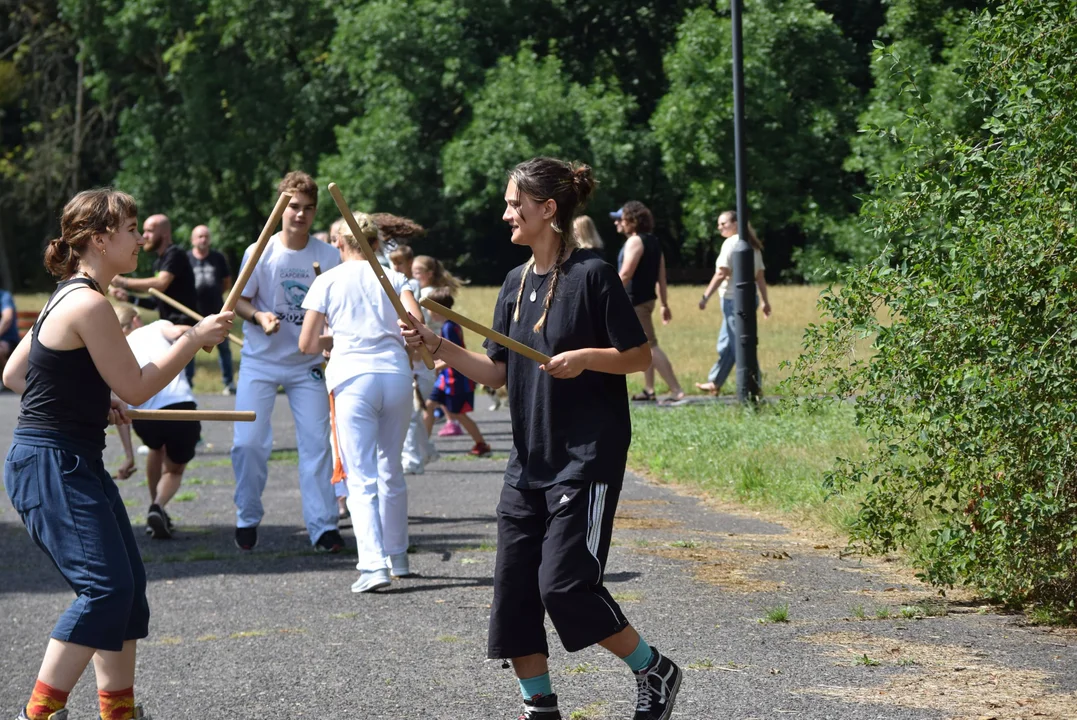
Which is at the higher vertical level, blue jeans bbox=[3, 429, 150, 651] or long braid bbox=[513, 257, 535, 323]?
long braid bbox=[513, 257, 535, 323]

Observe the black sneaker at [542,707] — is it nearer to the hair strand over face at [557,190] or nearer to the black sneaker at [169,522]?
the hair strand over face at [557,190]

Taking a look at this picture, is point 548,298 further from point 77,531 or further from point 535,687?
point 77,531

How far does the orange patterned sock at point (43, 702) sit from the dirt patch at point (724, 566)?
3339mm

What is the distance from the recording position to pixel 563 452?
441 cm

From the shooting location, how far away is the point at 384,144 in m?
36.6

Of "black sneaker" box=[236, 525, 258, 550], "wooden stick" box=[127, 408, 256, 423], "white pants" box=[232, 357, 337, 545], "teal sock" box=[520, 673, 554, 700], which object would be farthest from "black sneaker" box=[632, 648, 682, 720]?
"black sneaker" box=[236, 525, 258, 550]

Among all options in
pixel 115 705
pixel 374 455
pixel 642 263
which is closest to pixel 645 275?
pixel 642 263

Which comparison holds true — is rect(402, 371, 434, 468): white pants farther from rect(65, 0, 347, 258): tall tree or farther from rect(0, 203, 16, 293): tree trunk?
rect(0, 203, 16, 293): tree trunk

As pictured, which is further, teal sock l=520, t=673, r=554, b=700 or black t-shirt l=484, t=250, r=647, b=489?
teal sock l=520, t=673, r=554, b=700

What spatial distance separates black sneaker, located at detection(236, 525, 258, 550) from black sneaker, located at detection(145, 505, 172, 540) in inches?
29.2

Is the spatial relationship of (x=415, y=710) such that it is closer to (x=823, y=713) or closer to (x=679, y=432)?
(x=823, y=713)

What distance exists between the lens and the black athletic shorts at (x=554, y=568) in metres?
4.34

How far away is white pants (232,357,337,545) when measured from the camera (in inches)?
313

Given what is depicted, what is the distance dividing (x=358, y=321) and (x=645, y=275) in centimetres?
744
